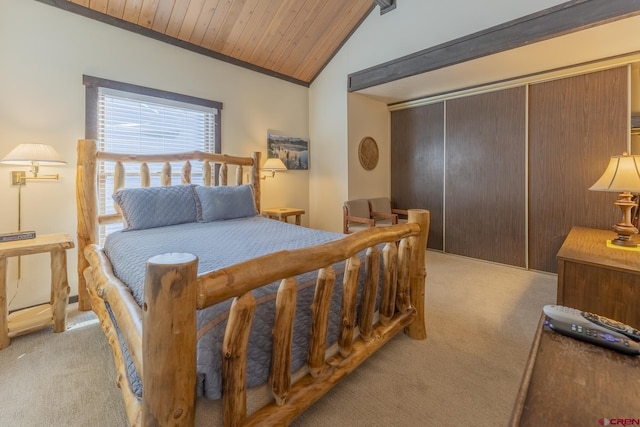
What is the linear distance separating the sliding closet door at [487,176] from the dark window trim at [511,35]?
0.95m

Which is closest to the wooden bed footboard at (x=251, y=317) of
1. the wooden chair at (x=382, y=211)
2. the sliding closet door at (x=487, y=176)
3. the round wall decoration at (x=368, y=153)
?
the wooden chair at (x=382, y=211)

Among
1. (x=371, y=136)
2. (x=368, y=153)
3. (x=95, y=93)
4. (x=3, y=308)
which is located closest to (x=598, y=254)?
(x=368, y=153)

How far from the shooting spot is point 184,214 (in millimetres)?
2646

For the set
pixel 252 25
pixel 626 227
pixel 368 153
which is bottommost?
pixel 626 227

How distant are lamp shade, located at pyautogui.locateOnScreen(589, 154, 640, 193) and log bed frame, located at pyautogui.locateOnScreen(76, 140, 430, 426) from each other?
1.35 metres

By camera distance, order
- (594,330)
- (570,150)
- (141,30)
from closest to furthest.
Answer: (594,330) < (141,30) < (570,150)

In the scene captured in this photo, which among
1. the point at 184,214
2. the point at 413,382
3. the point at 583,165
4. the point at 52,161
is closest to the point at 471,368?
the point at 413,382

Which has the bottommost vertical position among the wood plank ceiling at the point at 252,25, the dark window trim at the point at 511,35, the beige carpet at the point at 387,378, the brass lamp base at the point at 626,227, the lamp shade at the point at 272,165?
the beige carpet at the point at 387,378

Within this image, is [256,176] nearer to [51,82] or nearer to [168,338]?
[51,82]

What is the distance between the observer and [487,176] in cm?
381

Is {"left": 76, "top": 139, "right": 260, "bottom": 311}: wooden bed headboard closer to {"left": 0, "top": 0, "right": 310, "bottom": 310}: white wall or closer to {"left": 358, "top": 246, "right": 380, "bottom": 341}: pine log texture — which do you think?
{"left": 0, "top": 0, "right": 310, "bottom": 310}: white wall

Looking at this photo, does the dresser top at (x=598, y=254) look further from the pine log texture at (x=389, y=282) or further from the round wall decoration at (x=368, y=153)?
the round wall decoration at (x=368, y=153)

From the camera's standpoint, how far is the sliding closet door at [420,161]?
14.0 ft

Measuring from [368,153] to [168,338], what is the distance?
4.10 metres
